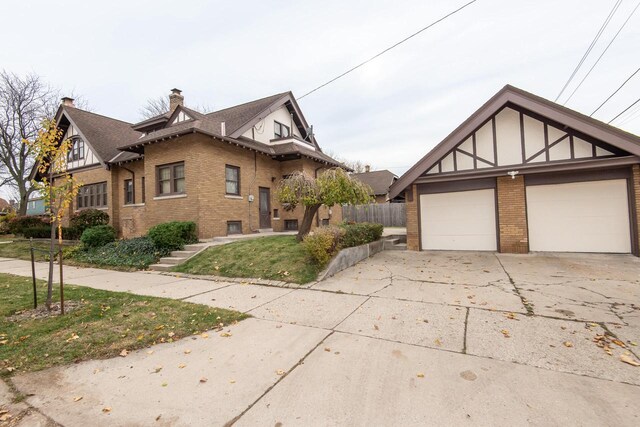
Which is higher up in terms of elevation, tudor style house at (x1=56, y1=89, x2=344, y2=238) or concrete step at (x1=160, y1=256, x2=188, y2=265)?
tudor style house at (x1=56, y1=89, x2=344, y2=238)

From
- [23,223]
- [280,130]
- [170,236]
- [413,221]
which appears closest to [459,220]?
[413,221]

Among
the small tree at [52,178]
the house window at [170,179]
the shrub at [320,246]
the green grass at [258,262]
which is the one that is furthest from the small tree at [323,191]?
the house window at [170,179]

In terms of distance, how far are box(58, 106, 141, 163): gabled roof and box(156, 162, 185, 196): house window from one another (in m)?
3.39

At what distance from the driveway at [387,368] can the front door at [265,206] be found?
368 inches

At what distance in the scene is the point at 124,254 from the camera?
1048cm

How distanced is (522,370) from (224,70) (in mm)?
14171

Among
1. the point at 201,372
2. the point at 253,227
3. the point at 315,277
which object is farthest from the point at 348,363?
the point at 253,227

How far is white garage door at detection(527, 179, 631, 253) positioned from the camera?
9.05 meters

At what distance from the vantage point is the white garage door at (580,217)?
29.7ft

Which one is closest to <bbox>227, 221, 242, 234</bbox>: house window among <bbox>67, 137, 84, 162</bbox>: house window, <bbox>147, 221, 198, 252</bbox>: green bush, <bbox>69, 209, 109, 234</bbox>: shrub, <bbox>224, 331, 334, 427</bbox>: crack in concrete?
<bbox>147, 221, 198, 252</bbox>: green bush

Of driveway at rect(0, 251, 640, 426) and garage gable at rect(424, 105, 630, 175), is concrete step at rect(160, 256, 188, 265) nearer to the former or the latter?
driveway at rect(0, 251, 640, 426)

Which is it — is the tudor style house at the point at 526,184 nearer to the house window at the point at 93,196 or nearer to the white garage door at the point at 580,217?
the white garage door at the point at 580,217

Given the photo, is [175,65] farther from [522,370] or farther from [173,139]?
[522,370]

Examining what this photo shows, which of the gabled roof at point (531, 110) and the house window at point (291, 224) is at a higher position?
the gabled roof at point (531, 110)
